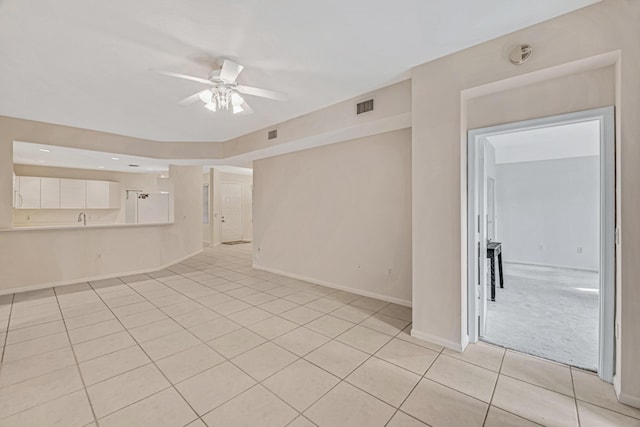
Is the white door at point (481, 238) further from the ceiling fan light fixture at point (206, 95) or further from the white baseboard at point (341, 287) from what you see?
the ceiling fan light fixture at point (206, 95)

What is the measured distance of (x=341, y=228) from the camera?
170 inches

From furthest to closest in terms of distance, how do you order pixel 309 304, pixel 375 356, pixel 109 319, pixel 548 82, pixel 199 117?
pixel 199 117 < pixel 309 304 < pixel 109 319 < pixel 375 356 < pixel 548 82

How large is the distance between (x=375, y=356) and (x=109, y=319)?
3092 millimetres

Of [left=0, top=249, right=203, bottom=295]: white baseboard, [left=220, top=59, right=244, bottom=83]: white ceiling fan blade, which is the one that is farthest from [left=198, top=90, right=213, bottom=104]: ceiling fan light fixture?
[left=0, top=249, right=203, bottom=295]: white baseboard

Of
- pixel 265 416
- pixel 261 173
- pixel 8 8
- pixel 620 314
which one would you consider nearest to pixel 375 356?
pixel 265 416

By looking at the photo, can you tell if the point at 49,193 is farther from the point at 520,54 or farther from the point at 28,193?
the point at 520,54

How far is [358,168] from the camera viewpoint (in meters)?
4.06

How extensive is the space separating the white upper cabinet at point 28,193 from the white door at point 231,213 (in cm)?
444

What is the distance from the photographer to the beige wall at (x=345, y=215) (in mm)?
3654

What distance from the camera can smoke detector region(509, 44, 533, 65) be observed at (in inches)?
80.0

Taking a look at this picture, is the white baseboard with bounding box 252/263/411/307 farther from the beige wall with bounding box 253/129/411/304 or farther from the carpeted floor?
the carpeted floor

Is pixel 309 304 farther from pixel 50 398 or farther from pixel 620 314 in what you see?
pixel 620 314

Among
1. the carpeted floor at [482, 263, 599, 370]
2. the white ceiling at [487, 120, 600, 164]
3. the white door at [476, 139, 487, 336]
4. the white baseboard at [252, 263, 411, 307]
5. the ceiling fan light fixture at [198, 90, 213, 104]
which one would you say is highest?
the white ceiling at [487, 120, 600, 164]

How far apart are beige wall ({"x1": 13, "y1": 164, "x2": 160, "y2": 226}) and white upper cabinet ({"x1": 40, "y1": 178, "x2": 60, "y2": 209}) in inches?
18.3
